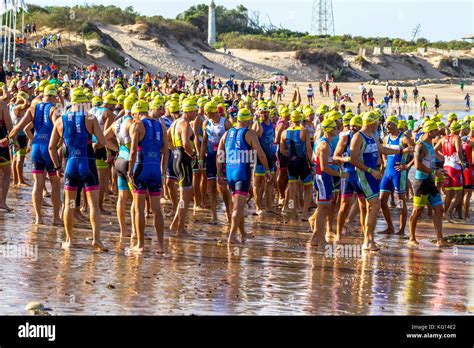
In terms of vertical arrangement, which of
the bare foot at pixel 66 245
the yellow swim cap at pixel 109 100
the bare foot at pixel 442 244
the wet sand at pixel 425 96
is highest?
the wet sand at pixel 425 96

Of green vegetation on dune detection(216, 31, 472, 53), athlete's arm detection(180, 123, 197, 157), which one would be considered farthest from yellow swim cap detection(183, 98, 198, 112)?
green vegetation on dune detection(216, 31, 472, 53)

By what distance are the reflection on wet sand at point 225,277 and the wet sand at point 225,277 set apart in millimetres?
11

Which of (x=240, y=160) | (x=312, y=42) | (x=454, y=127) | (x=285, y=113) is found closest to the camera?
(x=240, y=160)

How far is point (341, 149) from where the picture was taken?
13.6 m

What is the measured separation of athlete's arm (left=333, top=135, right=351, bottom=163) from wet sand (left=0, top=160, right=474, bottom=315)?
1330mm

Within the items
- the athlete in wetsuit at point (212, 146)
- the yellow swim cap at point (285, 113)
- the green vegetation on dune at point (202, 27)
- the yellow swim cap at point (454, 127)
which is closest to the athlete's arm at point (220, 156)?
the athlete in wetsuit at point (212, 146)

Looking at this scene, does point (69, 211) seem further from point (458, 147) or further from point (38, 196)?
point (458, 147)

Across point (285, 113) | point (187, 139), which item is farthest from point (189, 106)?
point (285, 113)

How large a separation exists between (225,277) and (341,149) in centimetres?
355

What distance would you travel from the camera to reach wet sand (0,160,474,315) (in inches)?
364

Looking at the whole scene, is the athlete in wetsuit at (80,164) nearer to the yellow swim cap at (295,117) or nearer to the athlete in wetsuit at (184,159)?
the athlete in wetsuit at (184,159)

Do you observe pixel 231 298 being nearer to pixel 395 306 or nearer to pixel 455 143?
pixel 395 306

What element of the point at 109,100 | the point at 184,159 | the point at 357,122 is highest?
the point at 109,100

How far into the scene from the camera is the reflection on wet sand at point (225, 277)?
927 centimetres
